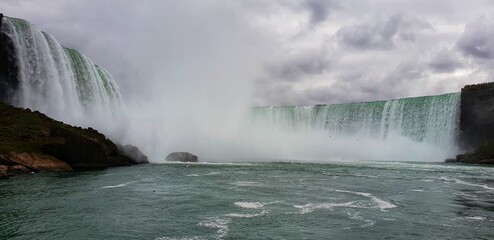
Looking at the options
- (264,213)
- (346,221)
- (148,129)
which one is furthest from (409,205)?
(148,129)

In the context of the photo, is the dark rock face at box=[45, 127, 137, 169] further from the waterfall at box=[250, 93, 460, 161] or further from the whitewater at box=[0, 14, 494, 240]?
the waterfall at box=[250, 93, 460, 161]

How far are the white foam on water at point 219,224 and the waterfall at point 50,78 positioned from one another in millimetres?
40805

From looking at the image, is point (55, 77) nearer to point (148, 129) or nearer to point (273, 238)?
point (148, 129)

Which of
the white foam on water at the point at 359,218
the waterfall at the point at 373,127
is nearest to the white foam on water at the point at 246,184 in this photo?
the white foam on water at the point at 359,218

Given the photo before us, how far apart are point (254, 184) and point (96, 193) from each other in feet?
29.6

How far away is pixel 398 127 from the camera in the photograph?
7294 cm

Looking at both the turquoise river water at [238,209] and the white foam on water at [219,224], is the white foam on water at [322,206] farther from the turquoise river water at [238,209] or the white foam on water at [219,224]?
the white foam on water at [219,224]

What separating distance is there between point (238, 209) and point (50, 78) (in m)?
40.7

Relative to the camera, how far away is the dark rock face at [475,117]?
67188 millimetres

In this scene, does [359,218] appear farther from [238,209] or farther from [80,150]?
[80,150]

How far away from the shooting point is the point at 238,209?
16750mm

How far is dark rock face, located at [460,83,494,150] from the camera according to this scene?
67.2 metres

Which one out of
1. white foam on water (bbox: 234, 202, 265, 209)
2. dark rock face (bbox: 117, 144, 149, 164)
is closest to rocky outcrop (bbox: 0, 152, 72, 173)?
dark rock face (bbox: 117, 144, 149, 164)

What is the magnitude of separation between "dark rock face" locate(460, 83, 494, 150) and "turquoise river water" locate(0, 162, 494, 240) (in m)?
45.4
